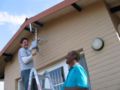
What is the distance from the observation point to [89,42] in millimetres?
6242

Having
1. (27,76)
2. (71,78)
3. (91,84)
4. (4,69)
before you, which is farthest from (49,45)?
(71,78)

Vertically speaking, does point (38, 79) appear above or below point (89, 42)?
below

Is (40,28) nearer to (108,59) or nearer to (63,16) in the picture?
(63,16)

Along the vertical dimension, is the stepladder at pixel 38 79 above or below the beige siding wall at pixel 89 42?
below

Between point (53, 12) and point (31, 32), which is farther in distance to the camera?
point (31, 32)

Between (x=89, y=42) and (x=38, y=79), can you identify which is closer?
(x=38, y=79)

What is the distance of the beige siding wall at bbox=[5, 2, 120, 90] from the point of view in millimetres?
5719

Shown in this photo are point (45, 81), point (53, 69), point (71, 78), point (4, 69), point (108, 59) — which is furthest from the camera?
point (4, 69)

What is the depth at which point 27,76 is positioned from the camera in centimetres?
612

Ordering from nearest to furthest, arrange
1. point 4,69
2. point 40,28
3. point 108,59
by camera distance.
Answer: point 108,59
point 40,28
point 4,69

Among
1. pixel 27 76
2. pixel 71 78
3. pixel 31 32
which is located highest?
pixel 31 32

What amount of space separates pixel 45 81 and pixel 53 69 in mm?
566

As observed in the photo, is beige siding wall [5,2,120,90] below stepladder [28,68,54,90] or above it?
above

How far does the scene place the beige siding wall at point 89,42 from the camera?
5719mm
